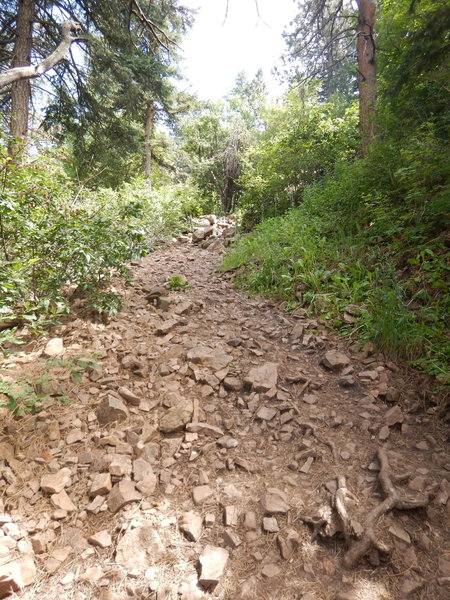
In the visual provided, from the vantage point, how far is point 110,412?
2.26 m

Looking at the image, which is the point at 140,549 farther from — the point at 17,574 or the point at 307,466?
the point at 307,466

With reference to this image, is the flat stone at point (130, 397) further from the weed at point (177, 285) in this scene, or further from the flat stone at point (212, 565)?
the weed at point (177, 285)

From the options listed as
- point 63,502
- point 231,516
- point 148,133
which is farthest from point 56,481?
point 148,133

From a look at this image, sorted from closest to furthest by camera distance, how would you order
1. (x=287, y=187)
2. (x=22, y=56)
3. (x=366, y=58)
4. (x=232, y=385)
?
(x=232, y=385) → (x=22, y=56) → (x=366, y=58) → (x=287, y=187)

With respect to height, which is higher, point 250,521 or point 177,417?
point 177,417

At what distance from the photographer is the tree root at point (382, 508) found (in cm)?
138

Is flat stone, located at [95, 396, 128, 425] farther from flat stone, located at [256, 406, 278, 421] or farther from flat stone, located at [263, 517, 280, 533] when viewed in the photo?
flat stone, located at [263, 517, 280, 533]

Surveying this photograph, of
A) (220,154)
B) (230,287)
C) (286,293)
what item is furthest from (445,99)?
(220,154)

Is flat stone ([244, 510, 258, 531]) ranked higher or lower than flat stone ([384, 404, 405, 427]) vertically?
lower

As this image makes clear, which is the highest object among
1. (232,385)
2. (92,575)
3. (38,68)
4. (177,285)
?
(38,68)

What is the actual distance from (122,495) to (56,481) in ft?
1.48

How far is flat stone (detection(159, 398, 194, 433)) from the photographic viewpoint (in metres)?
2.21

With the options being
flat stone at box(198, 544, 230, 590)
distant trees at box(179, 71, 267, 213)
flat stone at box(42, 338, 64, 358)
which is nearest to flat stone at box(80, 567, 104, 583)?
flat stone at box(198, 544, 230, 590)

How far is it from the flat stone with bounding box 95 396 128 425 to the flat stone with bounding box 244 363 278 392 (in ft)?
3.46
